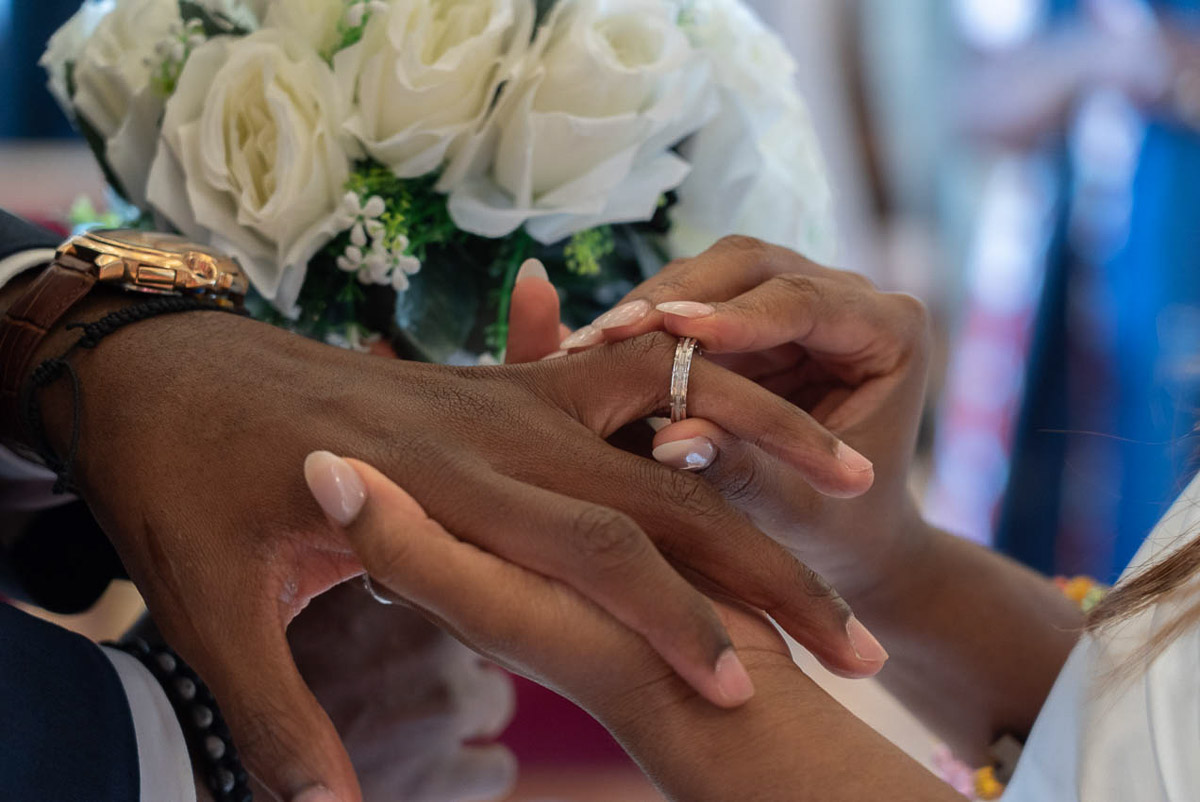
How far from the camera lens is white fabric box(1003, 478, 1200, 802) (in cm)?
54

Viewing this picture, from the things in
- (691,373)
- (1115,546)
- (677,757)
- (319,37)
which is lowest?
(1115,546)

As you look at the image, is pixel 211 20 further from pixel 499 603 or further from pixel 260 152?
pixel 499 603

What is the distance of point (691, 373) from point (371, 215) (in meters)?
0.32

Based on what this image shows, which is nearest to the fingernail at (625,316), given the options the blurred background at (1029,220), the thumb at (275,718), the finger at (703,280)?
the finger at (703,280)

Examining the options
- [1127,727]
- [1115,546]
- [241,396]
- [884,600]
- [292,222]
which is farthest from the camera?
[1115,546]

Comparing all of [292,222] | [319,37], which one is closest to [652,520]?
[292,222]

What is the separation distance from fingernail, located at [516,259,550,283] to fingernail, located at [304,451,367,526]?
312mm

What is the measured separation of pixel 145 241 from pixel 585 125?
→ 364 mm

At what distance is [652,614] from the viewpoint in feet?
1.90

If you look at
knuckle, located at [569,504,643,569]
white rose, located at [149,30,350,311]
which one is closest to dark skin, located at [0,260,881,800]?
knuckle, located at [569,504,643,569]

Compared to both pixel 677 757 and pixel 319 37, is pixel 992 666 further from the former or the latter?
pixel 319 37

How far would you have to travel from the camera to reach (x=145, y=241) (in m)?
0.82

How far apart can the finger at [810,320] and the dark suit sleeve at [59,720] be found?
467 millimetres

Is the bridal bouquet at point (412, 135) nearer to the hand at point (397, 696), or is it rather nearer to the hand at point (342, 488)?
the hand at point (342, 488)
